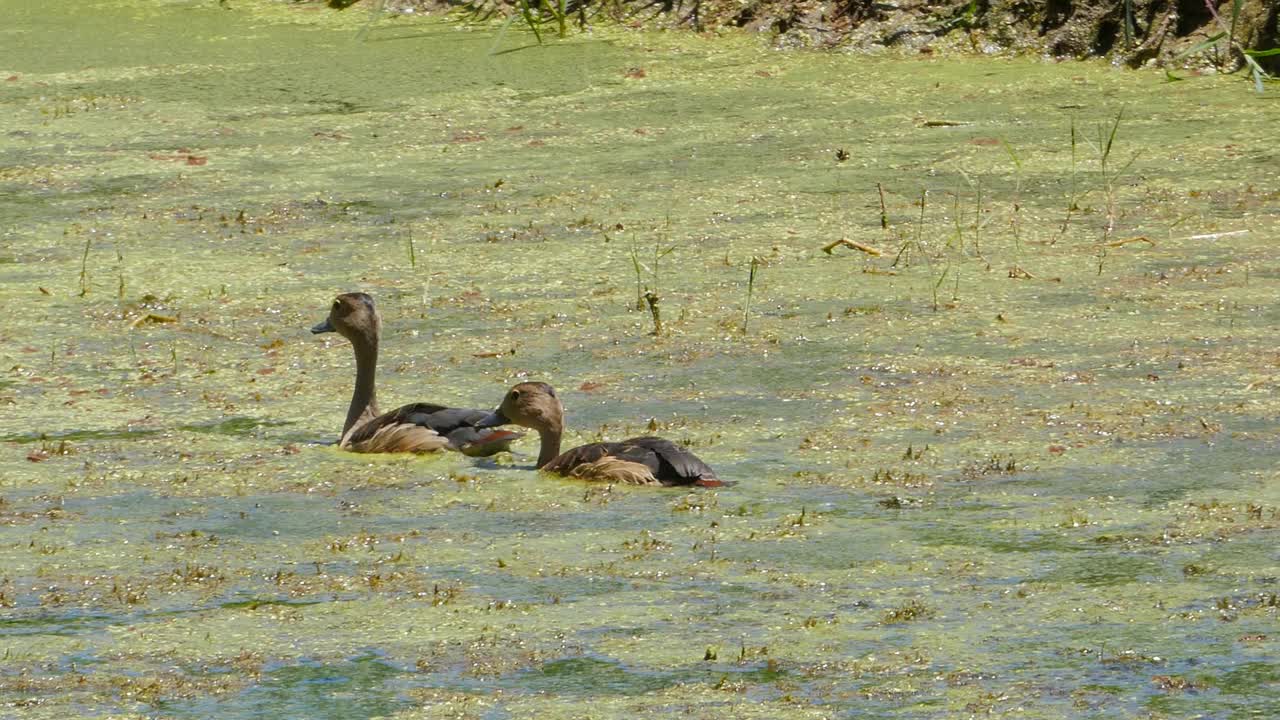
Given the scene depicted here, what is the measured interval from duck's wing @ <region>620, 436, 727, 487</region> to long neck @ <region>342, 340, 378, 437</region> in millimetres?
1036

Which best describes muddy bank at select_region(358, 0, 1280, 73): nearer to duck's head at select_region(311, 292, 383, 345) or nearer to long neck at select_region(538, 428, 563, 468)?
duck's head at select_region(311, 292, 383, 345)

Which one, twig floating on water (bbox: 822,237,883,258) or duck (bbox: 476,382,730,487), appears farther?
twig floating on water (bbox: 822,237,883,258)

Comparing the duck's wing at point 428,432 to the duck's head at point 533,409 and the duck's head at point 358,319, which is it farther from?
the duck's head at point 358,319

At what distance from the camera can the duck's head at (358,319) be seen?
6410mm

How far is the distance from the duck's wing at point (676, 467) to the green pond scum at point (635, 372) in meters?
0.05

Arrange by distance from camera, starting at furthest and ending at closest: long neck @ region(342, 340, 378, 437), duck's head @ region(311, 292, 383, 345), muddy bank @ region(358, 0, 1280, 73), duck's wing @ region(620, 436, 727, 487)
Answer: muddy bank @ region(358, 0, 1280, 73) < duck's head @ region(311, 292, 383, 345) < long neck @ region(342, 340, 378, 437) < duck's wing @ region(620, 436, 727, 487)

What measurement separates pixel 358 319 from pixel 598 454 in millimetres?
1116

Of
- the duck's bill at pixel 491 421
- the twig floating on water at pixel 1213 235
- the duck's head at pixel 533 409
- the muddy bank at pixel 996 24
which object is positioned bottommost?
the duck's bill at pixel 491 421

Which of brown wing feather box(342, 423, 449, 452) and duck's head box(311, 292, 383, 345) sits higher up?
duck's head box(311, 292, 383, 345)

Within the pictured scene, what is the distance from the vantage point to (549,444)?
591 cm

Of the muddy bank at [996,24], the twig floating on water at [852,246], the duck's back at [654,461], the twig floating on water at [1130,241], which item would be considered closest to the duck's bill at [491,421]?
the duck's back at [654,461]

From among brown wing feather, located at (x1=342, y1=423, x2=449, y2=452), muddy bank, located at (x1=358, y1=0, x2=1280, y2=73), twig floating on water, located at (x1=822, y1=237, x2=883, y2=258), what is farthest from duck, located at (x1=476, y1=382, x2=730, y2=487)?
muddy bank, located at (x1=358, y1=0, x2=1280, y2=73)

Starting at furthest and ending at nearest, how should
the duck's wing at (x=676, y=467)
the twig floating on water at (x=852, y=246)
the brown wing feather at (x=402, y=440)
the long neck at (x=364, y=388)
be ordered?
the twig floating on water at (x=852, y=246) → the long neck at (x=364, y=388) → the brown wing feather at (x=402, y=440) → the duck's wing at (x=676, y=467)

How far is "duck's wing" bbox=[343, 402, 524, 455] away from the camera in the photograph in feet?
19.4
